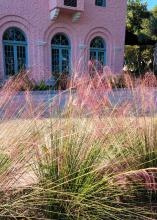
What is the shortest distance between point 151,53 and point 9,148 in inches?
874

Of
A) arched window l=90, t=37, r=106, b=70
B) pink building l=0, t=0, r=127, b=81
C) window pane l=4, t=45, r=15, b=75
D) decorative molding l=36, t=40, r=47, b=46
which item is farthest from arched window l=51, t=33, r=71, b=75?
window pane l=4, t=45, r=15, b=75

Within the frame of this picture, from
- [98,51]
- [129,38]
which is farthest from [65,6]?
[129,38]

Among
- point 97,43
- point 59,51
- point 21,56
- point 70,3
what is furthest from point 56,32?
point 97,43

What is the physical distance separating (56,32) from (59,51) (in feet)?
3.28

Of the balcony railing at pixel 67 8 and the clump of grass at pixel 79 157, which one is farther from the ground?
the balcony railing at pixel 67 8

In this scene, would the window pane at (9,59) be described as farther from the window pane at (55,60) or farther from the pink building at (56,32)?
the window pane at (55,60)

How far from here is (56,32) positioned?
13.9m

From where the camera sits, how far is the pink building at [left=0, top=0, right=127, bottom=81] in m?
12.8

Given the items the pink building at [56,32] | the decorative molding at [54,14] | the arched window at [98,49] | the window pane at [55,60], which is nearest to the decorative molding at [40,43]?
the pink building at [56,32]

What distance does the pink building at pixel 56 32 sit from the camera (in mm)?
12828

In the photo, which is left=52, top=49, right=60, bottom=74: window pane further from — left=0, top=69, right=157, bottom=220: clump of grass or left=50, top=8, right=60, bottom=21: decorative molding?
left=0, top=69, right=157, bottom=220: clump of grass

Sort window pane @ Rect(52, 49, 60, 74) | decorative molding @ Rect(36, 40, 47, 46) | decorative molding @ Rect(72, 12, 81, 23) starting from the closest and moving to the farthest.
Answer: decorative molding @ Rect(36, 40, 47, 46) → decorative molding @ Rect(72, 12, 81, 23) → window pane @ Rect(52, 49, 60, 74)

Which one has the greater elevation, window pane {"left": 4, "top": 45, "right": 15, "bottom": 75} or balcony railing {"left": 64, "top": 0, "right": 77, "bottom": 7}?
balcony railing {"left": 64, "top": 0, "right": 77, "bottom": 7}

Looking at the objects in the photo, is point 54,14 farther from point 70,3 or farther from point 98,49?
point 98,49
